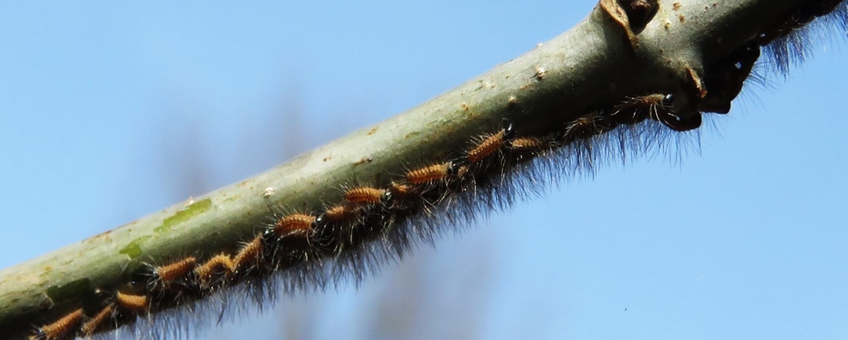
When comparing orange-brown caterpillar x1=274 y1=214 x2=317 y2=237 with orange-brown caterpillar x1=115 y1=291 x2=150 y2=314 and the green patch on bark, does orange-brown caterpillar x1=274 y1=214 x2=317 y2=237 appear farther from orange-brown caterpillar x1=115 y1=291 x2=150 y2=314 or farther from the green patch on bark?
the green patch on bark

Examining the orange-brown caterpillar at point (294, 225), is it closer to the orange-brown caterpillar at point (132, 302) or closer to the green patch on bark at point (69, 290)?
the orange-brown caterpillar at point (132, 302)

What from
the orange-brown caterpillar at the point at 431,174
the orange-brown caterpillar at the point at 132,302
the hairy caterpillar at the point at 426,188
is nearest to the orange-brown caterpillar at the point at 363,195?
the hairy caterpillar at the point at 426,188

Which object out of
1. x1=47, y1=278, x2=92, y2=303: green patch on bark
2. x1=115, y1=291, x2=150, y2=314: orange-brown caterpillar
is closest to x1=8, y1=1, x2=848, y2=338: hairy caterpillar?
x1=115, y1=291, x2=150, y2=314: orange-brown caterpillar

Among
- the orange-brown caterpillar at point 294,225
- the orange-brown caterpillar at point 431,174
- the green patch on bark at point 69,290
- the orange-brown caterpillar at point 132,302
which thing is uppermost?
the green patch on bark at point 69,290

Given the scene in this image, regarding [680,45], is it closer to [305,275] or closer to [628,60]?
[628,60]

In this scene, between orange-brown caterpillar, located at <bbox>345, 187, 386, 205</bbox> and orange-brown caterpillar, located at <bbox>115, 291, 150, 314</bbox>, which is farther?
orange-brown caterpillar, located at <bbox>115, 291, 150, 314</bbox>

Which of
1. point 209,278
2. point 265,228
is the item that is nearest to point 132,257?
point 209,278

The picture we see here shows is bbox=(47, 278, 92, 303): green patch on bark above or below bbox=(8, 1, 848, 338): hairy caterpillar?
above

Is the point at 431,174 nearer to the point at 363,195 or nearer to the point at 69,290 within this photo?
the point at 363,195

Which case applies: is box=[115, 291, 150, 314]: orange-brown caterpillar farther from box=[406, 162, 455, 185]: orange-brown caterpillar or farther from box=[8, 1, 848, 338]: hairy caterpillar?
box=[406, 162, 455, 185]: orange-brown caterpillar

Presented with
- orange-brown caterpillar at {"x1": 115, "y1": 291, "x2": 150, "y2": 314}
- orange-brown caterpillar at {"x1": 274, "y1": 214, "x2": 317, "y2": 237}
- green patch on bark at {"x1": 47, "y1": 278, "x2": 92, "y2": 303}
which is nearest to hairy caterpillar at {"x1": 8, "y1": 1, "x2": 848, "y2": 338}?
orange-brown caterpillar at {"x1": 274, "y1": 214, "x2": 317, "y2": 237}

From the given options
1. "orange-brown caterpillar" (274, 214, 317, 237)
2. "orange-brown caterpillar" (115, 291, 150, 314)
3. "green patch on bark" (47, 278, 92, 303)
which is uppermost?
"green patch on bark" (47, 278, 92, 303)
